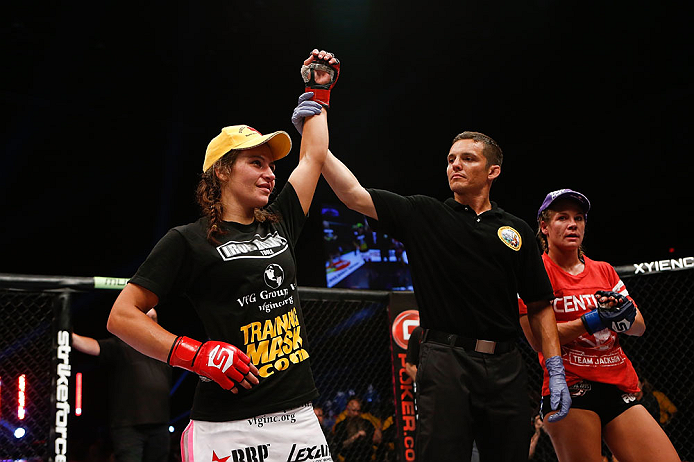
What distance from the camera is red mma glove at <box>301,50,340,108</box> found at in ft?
7.08

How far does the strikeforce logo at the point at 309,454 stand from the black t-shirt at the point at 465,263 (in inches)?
28.7

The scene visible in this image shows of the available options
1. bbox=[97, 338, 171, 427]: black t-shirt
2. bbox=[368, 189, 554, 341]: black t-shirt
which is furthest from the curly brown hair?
bbox=[97, 338, 171, 427]: black t-shirt

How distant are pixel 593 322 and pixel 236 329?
1603mm

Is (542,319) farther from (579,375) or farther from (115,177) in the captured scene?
(115,177)

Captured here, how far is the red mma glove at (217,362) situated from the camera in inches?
59.2

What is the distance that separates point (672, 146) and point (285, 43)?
543 cm

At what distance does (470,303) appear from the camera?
7.30 ft

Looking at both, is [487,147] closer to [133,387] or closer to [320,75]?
[320,75]

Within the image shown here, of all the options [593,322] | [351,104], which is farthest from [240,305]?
[351,104]

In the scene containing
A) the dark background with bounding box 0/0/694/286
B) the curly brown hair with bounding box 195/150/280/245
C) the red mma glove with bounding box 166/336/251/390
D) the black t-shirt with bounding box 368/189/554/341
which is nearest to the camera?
the red mma glove with bounding box 166/336/251/390

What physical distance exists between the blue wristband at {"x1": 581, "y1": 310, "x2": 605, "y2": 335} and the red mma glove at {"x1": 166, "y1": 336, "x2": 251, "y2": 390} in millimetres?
1611

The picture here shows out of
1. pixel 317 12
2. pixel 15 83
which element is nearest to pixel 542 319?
pixel 317 12

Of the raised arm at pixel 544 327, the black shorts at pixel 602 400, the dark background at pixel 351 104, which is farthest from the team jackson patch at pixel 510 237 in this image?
the dark background at pixel 351 104

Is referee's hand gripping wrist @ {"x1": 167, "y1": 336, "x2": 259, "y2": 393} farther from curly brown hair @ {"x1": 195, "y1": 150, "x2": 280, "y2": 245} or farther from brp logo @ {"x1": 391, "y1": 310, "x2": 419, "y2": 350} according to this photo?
Result: brp logo @ {"x1": 391, "y1": 310, "x2": 419, "y2": 350}
